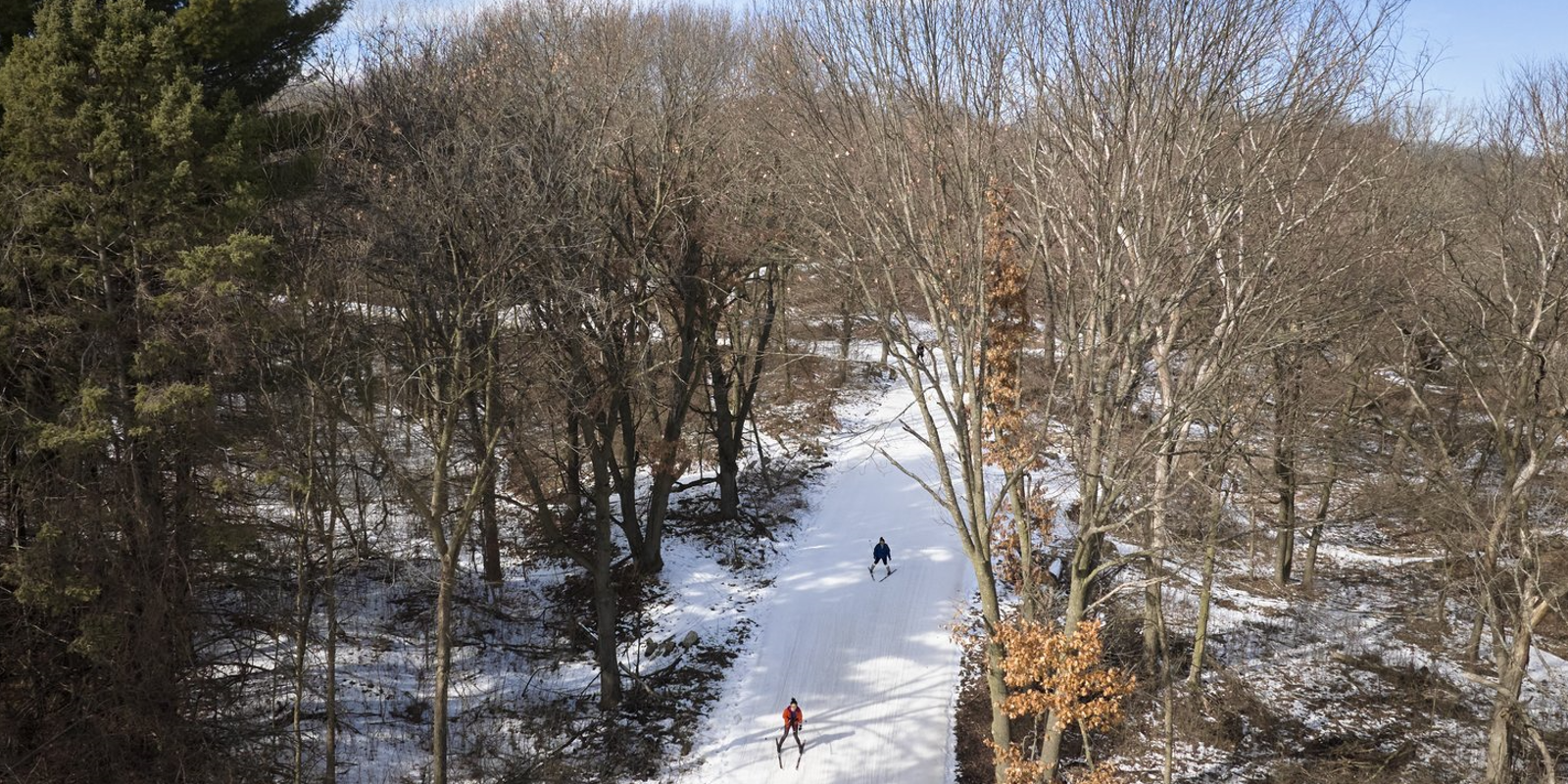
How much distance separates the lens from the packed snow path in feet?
47.9

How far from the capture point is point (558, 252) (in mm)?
13242

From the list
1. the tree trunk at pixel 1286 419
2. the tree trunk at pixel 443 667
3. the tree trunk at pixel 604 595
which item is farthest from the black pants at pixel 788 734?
Result: the tree trunk at pixel 1286 419

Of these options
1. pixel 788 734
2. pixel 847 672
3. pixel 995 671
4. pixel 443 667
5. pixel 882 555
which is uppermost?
pixel 995 671

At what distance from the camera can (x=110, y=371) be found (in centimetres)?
1084

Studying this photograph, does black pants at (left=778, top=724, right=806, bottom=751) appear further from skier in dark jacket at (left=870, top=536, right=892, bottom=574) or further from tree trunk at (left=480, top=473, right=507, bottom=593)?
tree trunk at (left=480, top=473, right=507, bottom=593)

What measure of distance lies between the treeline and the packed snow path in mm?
1875

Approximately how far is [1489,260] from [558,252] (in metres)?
16.1

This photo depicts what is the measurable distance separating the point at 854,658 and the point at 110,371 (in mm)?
12316

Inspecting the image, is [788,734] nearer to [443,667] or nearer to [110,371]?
[443,667]

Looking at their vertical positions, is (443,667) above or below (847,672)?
above

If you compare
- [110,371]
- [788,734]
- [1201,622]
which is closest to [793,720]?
[788,734]

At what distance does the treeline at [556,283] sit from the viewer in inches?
390

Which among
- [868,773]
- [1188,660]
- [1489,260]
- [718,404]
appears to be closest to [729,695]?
[868,773]

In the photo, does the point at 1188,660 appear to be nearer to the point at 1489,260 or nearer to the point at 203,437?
the point at 1489,260
